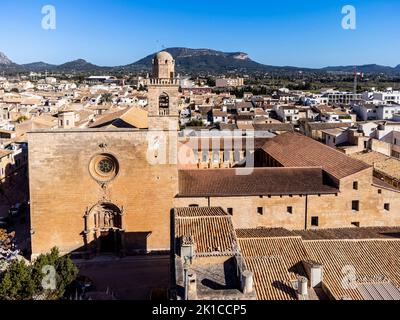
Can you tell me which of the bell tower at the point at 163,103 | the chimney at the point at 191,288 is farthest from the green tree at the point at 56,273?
the bell tower at the point at 163,103

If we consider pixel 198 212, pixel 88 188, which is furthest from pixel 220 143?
pixel 198 212

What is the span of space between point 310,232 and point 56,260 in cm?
1333

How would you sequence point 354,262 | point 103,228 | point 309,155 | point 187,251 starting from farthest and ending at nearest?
1. point 309,155
2. point 103,228
3. point 354,262
4. point 187,251

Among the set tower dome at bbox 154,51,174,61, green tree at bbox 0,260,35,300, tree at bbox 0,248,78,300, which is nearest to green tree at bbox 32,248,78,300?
tree at bbox 0,248,78,300

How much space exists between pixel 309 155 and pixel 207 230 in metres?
21.1

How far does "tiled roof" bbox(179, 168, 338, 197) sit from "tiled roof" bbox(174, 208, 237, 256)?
8080mm

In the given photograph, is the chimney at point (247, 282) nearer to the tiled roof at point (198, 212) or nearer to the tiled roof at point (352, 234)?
the tiled roof at point (198, 212)

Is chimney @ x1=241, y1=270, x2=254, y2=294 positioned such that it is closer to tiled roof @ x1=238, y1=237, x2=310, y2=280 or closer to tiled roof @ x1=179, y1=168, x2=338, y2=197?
tiled roof @ x1=238, y1=237, x2=310, y2=280

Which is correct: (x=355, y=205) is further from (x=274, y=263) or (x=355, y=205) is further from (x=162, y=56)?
(x=162, y=56)

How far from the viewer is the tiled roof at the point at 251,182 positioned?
30141 millimetres

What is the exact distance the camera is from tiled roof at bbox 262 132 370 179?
3173 cm

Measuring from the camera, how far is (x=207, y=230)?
19.3 metres

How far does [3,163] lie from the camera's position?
46562 millimetres
